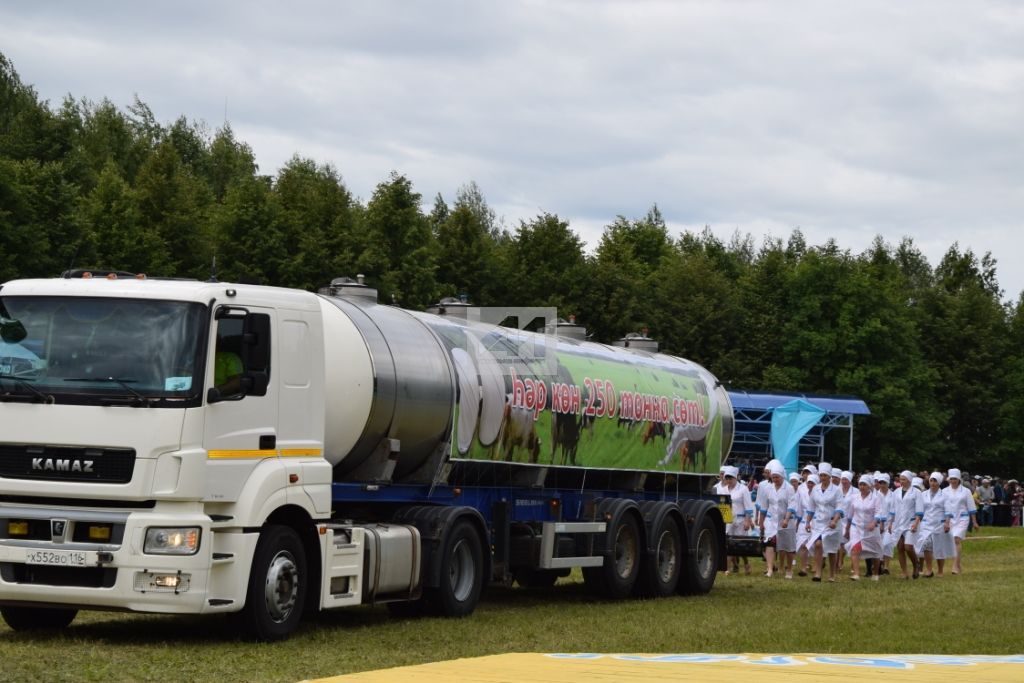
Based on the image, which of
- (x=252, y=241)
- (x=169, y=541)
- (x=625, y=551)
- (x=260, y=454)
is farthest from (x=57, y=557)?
(x=252, y=241)

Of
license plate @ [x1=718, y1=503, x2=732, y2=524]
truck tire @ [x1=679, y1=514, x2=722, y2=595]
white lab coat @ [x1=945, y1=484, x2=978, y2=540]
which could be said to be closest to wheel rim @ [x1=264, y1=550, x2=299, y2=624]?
truck tire @ [x1=679, y1=514, x2=722, y2=595]

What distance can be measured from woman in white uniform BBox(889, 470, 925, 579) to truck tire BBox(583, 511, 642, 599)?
927 centimetres

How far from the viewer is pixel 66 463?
1338 centimetres

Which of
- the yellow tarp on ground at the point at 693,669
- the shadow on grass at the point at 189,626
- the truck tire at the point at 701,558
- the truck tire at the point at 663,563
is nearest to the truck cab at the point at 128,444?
the shadow on grass at the point at 189,626

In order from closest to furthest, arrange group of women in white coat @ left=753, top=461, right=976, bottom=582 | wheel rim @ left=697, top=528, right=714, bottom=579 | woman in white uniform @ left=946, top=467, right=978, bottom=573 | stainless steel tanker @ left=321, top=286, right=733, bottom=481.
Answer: stainless steel tanker @ left=321, top=286, right=733, bottom=481 → wheel rim @ left=697, top=528, right=714, bottom=579 → group of women in white coat @ left=753, top=461, right=976, bottom=582 → woman in white uniform @ left=946, top=467, right=978, bottom=573

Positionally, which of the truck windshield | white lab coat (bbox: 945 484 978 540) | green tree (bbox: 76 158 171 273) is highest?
green tree (bbox: 76 158 171 273)

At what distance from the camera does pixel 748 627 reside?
17.6 m

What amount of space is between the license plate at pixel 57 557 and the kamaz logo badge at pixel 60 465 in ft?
2.12

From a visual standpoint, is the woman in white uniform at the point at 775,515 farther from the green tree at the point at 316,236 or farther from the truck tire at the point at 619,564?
the green tree at the point at 316,236

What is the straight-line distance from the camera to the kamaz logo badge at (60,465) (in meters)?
13.3

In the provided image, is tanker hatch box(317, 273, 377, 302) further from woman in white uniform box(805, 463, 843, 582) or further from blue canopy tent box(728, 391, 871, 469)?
blue canopy tent box(728, 391, 871, 469)

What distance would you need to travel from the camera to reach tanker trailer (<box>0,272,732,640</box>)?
1333cm

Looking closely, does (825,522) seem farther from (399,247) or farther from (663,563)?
(399,247)

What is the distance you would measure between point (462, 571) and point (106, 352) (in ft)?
18.2
